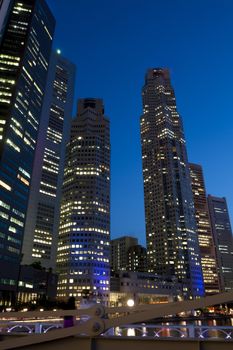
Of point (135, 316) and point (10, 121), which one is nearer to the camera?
point (135, 316)

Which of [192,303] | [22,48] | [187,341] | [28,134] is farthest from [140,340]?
[22,48]

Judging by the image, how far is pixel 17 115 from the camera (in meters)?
151

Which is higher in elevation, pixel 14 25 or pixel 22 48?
pixel 14 25

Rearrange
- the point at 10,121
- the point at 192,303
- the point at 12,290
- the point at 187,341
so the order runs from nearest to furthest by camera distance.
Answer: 1. the point at 192,303
2. the point at 187,341
3. the point at 12,290
4. the point at 10,121

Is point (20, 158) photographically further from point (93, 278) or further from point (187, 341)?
point (187, 341)

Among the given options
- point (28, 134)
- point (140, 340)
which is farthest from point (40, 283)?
point (140, 340)

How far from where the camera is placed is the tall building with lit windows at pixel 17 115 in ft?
436

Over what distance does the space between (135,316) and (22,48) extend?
18736 cm

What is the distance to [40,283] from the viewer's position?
164 meters

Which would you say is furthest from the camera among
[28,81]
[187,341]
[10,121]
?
[28,81]

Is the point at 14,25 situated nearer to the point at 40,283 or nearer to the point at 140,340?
the point at 40,283

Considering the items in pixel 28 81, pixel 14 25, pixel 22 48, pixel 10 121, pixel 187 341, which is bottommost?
pixel 187 341

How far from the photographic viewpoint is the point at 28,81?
16838cm

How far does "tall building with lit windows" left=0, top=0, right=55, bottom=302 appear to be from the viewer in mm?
132750
